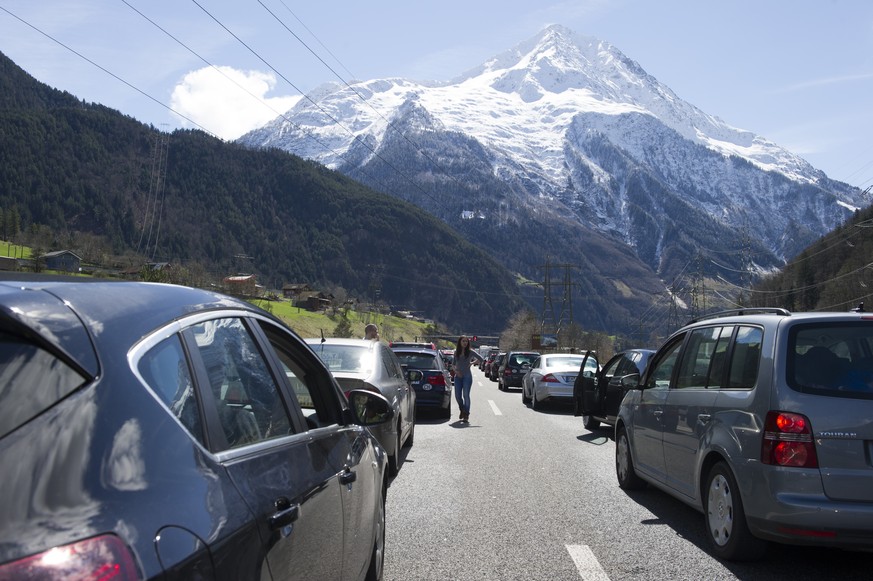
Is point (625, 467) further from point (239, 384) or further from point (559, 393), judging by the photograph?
point (559, 393)

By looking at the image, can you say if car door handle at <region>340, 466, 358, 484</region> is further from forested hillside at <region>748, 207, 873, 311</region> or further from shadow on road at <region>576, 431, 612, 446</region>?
forested hillside at <region>748, 207, 873, 311</region>

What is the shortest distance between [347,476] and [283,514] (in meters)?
1.24

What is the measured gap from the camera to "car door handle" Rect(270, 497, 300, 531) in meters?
2.56

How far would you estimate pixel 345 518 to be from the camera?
3.72 metres

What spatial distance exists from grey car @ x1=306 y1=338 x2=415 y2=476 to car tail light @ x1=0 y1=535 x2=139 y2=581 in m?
7.19

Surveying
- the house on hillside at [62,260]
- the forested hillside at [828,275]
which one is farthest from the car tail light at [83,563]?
the forested hillside at [828,275]

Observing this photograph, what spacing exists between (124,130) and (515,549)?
7754 inches

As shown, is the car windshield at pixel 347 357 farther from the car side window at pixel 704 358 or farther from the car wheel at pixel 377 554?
the car wheel at pixel 377 554

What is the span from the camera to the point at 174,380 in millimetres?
2426

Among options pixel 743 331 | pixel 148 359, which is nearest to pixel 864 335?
pixel 743 331

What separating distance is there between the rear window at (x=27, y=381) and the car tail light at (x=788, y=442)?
4.66 metres

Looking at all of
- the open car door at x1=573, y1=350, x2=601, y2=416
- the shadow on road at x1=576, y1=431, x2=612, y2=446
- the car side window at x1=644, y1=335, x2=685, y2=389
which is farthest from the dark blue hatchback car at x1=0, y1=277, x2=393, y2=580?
the open car door at x1=573, y1=350, x2=601, y2=416

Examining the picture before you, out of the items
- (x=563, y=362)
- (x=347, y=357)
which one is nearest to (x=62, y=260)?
(x=563, y=362)

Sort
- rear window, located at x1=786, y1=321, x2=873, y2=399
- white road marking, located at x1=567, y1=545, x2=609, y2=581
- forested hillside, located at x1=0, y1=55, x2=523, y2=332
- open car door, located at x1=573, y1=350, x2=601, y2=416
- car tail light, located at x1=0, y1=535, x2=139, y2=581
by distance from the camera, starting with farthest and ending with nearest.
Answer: forested hillside, located at x1=0, y1=55, x2=523, y2=332, open car door, located at x1=573, y1=350, x2=601, y2=416, white road marking, located at x1=567, y1=545, x2=609, y2=581, rear window, located at x1=786, y1=321, x2=873, y2=399, car tail light, located at x1=0, y1=535, x2=139, y2=581
